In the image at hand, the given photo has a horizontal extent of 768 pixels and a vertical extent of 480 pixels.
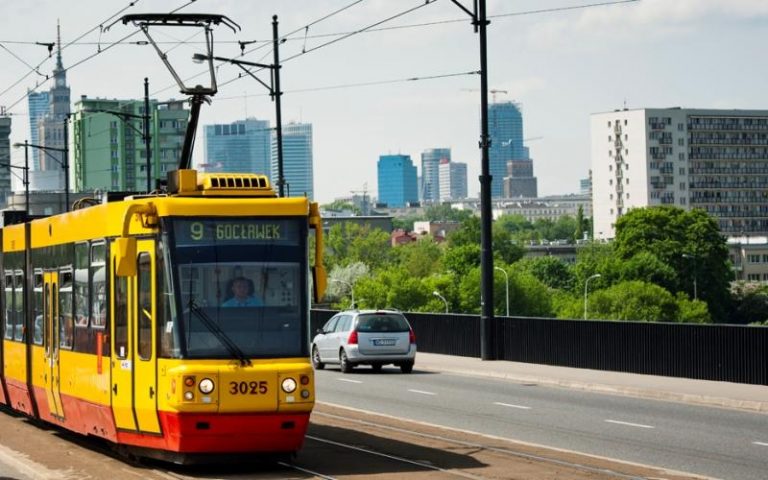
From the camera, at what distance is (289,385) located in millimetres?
16047

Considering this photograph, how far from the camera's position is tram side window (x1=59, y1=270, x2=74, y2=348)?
19656 millimetres

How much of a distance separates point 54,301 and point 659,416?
30.9 feet

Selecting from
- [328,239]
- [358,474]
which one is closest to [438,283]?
[328,239]

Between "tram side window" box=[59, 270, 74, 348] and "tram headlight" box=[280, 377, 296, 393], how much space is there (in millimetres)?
4434

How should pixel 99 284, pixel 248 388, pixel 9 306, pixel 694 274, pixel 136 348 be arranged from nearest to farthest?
pixel 248 388 → pixel 136 348 → pixel 99 284 → pixel 9 306 → pixel 694 274

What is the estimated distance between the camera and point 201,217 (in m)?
16.4

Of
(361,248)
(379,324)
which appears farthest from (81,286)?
(361,248)

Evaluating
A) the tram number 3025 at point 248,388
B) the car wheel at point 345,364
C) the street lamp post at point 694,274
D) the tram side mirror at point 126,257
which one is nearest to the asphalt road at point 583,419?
the car wheel at point 345,364

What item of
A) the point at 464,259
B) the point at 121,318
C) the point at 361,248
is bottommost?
the point at 121,318

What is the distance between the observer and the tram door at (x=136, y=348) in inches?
646

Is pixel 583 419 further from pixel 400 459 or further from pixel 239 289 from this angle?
pixel 239 289

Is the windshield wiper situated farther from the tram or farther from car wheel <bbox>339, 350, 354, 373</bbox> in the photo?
car wheel <bbox>339, 350, 354, 373</bbox>

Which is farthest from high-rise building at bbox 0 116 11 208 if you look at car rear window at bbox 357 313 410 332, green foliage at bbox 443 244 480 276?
car rear window at bbox 357 313 410 332

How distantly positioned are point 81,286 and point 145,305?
9.17ft
